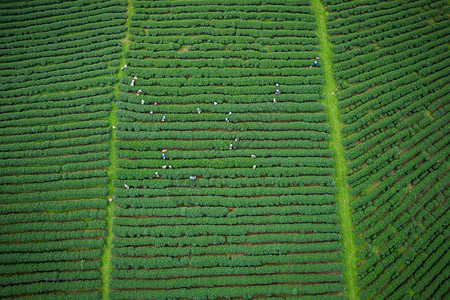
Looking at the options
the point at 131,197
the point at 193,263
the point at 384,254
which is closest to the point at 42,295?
the point at 131,197

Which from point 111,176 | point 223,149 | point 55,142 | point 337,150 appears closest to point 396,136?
point 337,150

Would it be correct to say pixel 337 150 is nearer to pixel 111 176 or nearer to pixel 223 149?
pixel 223 149

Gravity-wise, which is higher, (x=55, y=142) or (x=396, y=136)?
(x=396, y=136)

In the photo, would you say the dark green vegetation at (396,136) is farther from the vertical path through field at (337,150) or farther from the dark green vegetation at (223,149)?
the vertical path through field at (337,150)

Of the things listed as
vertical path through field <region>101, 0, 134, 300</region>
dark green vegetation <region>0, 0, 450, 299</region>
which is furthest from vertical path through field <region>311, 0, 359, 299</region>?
vertical path through field <region>101, 0, 134, 300</region>

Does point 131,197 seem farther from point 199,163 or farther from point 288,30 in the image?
point 288,30

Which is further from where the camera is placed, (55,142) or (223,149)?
(55,142)
